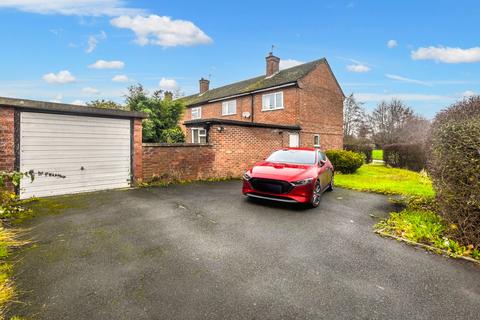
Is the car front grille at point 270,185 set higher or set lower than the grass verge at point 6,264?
higher

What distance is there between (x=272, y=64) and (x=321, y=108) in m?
6.20

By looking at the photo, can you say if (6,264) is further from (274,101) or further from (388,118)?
(388,118)

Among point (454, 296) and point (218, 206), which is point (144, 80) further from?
point (454, 296)

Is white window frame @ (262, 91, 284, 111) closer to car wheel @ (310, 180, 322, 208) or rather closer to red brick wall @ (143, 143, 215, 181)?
A: red brick wall @ (143, 143, 215, 181)

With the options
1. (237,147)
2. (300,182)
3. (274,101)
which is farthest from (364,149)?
(300,182)

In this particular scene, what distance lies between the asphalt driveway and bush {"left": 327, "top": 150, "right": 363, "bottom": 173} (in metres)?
8.33

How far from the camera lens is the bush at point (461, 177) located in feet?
12.0

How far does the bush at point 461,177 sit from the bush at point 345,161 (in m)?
8.91

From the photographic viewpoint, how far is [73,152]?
7234mm

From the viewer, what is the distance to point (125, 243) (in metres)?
3.76

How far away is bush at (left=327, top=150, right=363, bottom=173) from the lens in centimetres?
1302

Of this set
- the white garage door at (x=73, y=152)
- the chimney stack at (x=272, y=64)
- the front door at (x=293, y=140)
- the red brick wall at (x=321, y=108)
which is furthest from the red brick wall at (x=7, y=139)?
the chimney stack at (x=272, y=64)

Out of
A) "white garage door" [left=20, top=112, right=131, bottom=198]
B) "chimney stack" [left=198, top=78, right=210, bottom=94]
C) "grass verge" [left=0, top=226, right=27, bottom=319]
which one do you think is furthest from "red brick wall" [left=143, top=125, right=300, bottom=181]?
"chimney stack" [left=198, top=78, right=210, bottom=94]

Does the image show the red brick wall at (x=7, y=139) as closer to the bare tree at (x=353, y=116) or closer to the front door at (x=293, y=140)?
the front door at (x=293, y=140)
